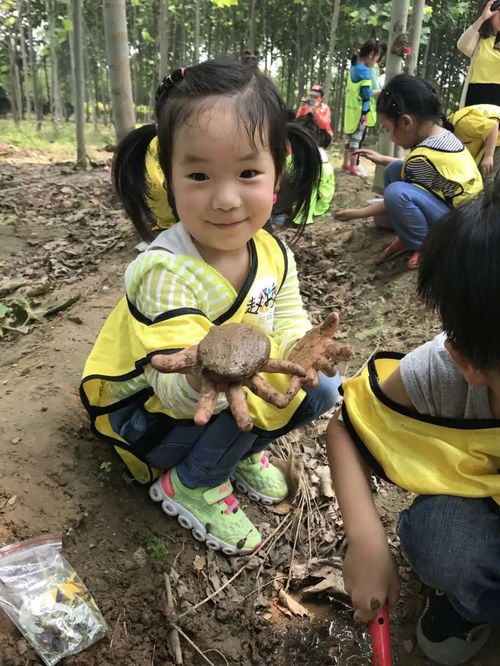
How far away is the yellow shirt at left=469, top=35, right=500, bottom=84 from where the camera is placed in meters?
3.95

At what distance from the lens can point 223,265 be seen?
1479mm

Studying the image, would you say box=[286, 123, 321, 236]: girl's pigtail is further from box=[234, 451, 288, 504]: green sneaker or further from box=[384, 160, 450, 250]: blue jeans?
box=[384, 160, 450, 250]: blue jeans

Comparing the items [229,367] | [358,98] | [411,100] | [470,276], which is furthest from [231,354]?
[358,98]

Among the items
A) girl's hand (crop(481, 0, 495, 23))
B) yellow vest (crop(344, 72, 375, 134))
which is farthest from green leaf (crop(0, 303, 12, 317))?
yellow vest (crop(344, 72, 375, 134))

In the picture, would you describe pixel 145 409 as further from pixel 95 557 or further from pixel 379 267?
pixel 379 267

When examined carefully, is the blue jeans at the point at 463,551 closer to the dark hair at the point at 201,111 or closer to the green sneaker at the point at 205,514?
the green sneaker at the point at 205,514

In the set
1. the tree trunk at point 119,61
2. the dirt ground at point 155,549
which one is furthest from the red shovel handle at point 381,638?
the tree trunk at point 119,61

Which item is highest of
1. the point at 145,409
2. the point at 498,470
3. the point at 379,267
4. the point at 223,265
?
the point at 223,265

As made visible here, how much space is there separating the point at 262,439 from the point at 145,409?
14.0 inches

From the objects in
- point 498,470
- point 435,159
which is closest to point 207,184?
point 498,470

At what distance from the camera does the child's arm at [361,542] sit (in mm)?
1122

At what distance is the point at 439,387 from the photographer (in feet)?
3.94

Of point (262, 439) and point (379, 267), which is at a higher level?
point (262, 439)

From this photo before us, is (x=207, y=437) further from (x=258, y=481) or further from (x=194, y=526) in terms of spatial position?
(x=258, y=481)
